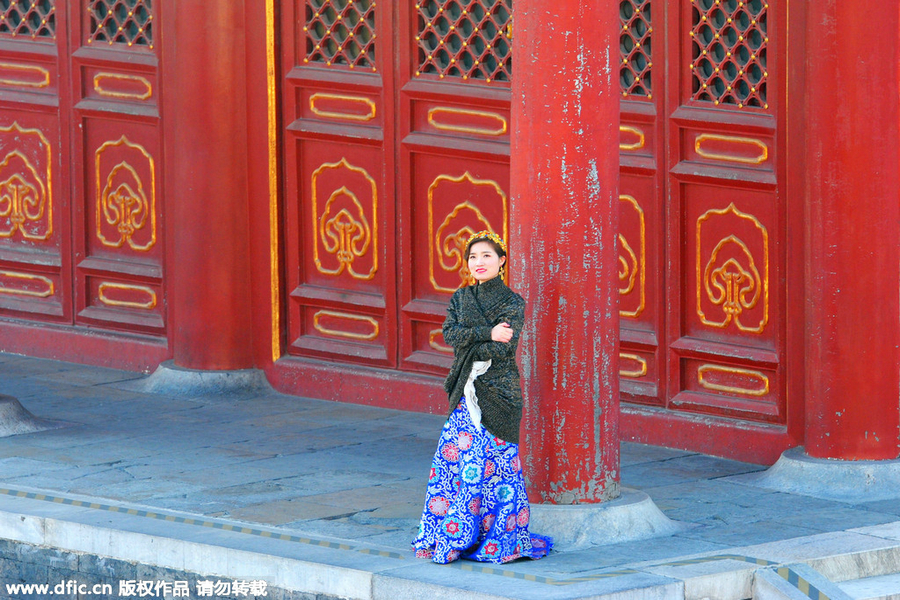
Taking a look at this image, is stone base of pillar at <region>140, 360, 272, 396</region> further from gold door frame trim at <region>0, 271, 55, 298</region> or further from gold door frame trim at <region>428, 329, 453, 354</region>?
gold door frame trim at <region>0, 271, 55, 298</region>

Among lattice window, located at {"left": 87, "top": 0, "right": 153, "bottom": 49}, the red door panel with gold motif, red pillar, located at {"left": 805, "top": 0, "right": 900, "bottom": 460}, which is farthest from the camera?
lattice window, located at {"left": 87, "top": 0, "right": 153, "bottom": 49}

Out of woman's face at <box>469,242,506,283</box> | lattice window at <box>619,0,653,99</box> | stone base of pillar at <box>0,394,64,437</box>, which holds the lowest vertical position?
stone base of pillar at <box>0,394,64,437</box>

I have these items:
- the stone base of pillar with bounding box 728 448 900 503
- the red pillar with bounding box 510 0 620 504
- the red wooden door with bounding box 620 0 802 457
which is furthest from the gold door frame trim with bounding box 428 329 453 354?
the red pillar with bounding box 510 0 620 504

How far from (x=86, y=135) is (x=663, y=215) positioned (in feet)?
13.8

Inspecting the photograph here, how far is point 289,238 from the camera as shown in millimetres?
11000

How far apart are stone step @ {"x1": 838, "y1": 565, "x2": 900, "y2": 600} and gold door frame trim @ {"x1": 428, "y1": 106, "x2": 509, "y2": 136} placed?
11.8 feet

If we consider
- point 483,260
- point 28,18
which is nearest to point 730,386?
point 483,260

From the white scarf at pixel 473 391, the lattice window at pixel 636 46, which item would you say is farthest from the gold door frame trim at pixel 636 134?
the white scarf at pixel 473 391

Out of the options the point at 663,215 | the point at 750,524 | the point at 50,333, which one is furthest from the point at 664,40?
the point at 50,333

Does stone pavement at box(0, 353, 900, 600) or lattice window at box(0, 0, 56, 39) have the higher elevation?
lattice window at box(0, 0, 56, 39)

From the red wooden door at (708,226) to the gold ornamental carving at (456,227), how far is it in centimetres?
86

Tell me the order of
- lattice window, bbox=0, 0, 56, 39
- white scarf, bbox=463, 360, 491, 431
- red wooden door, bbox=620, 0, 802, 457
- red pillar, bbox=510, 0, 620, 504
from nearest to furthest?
white scarf, bbox=463, 360, 491, 431
red pillar, bbox=510, 0, 620, 504
red wooden door, bbox=620, 0, 802, 457
lattice window, bbox=0, 0, 56, 39

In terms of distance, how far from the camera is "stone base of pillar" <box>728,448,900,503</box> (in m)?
8.42

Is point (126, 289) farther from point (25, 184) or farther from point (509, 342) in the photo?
point (509, 342)
